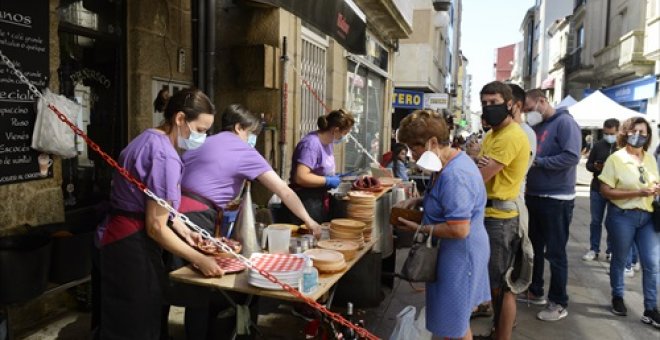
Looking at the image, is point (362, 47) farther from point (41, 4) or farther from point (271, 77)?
point (41, 4)

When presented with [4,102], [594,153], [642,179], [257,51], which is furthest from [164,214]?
[594,153]

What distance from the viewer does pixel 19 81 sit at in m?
3.83

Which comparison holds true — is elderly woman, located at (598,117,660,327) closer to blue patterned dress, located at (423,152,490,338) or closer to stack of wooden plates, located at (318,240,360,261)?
blue patterned dress, located at (423,152,490,338)

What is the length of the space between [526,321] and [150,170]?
3.92 m

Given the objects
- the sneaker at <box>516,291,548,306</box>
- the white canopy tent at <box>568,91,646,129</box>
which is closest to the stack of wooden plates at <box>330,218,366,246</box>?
the sneaker at <box>516,291,548,306</box>

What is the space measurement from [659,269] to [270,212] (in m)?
3.84

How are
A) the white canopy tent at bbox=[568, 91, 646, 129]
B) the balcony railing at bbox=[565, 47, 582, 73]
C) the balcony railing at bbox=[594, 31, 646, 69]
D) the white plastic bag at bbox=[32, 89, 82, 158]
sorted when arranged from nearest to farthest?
the white plastic bag at bbox=[32, 89, 82, 158]
the white canopy tent at bbox=[568, 91, 646, 129]
the balcony railing at bbox=[594, 31, 646, 69]
the balcony railing at bbox=[565, 47, 582, 73]

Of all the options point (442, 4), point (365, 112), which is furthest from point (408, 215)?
point (442, 4)

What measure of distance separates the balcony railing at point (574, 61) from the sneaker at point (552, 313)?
2958 centimetres

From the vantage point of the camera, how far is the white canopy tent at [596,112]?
1489 centimetres

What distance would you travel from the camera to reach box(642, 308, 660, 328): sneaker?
471cm

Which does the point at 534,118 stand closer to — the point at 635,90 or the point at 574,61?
the point at 635,90

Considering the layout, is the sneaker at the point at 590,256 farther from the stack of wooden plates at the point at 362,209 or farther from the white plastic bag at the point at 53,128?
the white plastic bag at the point at 53,128

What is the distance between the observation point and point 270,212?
4836mm
